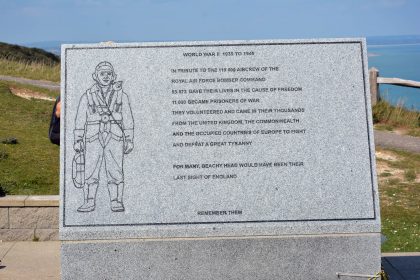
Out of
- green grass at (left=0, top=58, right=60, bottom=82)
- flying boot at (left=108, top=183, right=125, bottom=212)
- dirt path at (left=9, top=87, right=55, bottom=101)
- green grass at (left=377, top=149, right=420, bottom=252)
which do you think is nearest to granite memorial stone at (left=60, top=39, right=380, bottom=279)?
flying boot at (left=108, top=183, right=125, bottom=212)

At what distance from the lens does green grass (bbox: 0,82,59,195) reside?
8883 millimetres

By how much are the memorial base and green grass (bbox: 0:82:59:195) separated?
332 cm

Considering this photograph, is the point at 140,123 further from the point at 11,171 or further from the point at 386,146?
the point at 386,146

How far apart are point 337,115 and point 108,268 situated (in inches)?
88.2

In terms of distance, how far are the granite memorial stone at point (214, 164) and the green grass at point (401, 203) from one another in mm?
2105

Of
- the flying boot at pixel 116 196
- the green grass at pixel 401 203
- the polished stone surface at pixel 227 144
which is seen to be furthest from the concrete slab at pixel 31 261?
the green grass at pixel 401 203

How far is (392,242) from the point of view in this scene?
7.51 metres

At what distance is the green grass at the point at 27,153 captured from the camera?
29.1 feet

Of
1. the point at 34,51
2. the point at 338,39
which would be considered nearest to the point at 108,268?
the point at 338,39

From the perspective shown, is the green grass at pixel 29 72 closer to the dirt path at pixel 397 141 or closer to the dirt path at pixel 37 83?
the dirt path at pixel 37 83

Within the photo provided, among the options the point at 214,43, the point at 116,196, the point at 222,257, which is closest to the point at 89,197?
the point at 116,196

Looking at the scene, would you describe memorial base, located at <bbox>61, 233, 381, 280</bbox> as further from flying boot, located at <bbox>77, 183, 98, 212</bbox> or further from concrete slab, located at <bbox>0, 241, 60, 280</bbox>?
concrete slab, located at <bbox>0, 241, 60, 280</bbox>

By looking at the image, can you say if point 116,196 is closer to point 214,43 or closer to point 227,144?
point 227,144

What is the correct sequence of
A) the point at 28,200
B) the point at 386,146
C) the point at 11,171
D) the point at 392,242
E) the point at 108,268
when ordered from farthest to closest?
the point at 386,146 → the point at 11,171 → the point at 392,242 → the point at 28,200 → the point at 108,268
